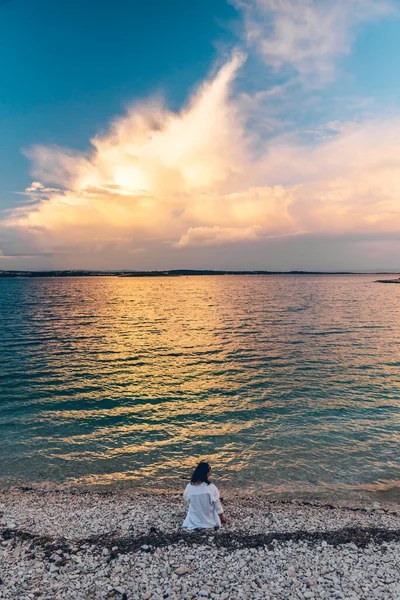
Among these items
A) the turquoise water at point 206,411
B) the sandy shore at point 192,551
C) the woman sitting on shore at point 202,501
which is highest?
the woman sitting on shore at point 202,501

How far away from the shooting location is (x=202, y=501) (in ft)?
37.0

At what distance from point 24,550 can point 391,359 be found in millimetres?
37057

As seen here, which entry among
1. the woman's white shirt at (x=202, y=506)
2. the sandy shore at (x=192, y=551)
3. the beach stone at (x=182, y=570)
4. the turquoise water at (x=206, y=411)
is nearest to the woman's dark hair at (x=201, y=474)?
the woman's white shirt at (x=202, y=506)

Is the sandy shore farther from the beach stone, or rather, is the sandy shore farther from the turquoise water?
the turquoise water

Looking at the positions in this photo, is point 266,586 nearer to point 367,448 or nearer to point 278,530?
point 278,530

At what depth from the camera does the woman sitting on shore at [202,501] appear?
1116 centimetres

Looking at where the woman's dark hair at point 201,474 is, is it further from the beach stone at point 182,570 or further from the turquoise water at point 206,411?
the turquoise water at point 206,411

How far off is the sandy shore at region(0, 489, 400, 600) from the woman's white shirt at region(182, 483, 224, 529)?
358 mm

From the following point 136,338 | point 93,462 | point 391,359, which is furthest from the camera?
point 136,338

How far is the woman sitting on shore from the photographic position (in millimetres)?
11164

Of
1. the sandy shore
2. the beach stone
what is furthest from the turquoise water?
the beach stone

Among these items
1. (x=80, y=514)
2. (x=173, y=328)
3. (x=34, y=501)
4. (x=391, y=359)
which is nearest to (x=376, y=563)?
(x=80, y=514)

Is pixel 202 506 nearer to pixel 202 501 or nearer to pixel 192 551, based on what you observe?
pixel 202 501

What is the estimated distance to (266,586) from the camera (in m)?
8.84
